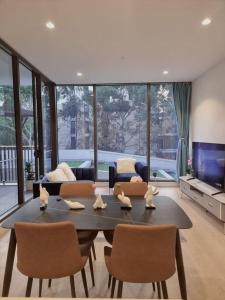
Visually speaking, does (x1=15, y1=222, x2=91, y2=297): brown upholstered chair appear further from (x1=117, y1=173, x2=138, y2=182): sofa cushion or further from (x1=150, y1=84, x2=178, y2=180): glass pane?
(x1=150, y1=84, x2=178, y2=180): glass pane

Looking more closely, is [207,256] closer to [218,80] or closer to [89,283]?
[89,283]

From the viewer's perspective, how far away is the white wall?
467 centimetres

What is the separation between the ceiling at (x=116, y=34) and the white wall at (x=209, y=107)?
287 mm

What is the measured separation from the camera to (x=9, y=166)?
198 inches

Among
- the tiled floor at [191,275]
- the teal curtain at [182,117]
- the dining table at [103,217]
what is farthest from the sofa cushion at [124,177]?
the dining table at [103,217]

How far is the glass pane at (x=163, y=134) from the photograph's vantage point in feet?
21.7

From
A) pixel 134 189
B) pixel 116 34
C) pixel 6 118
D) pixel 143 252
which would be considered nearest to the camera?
pixel 143 252

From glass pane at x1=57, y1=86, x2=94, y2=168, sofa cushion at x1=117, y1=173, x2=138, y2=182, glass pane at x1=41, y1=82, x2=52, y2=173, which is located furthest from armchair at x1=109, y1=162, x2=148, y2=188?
glass pane at x1=41, y1=82, x2=52, y2=173

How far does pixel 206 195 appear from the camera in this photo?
13.5ft

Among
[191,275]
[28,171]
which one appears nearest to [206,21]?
[191,275]

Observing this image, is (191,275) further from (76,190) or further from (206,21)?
(206,21)

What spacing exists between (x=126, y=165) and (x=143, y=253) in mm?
4652

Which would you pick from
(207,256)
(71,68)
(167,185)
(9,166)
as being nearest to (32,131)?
(9,166)

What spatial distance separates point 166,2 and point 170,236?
229cm
